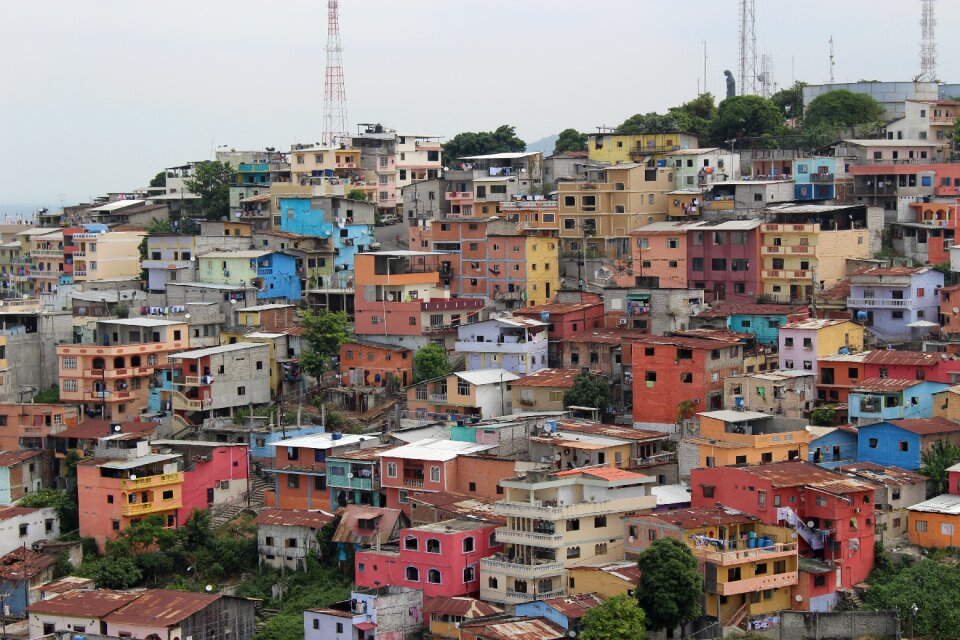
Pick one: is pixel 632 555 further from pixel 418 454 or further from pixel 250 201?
pixel 250 201

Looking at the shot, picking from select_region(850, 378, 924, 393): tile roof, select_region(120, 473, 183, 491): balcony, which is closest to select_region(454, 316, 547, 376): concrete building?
select_region(120, 473, 183, 491): balcony

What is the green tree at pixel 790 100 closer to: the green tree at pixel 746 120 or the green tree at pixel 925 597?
the green tree at pixel 746 120

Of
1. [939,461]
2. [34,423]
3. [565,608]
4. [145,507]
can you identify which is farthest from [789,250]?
[34,423]

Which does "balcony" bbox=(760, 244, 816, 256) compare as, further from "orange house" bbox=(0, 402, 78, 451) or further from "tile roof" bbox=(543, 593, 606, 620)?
"orange house" bbox=(0, 402, 78, 451)

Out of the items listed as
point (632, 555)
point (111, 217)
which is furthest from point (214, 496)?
point (111, 217)

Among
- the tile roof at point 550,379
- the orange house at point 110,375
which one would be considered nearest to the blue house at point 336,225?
the orange house at point 110,375

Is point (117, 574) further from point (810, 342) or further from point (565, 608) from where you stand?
point (810, 342)
